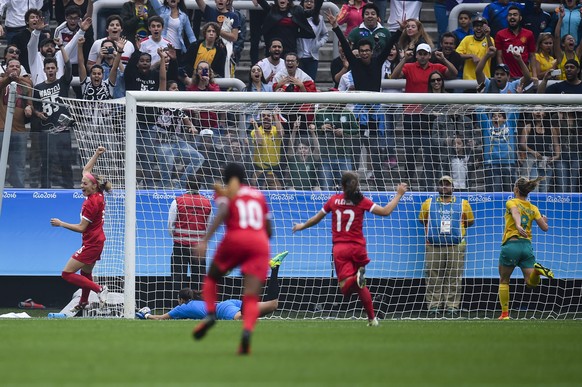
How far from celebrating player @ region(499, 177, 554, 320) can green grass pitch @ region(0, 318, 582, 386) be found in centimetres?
223

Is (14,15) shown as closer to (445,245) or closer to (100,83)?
(100,83)

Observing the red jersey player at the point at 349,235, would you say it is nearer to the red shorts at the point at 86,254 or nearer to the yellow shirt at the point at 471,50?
the red shorts at the point at 86,254

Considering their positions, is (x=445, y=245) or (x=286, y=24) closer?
(x=445, y=245)

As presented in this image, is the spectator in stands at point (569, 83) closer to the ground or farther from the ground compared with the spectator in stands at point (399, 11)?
closer to the ground

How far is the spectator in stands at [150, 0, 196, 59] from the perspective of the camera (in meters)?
21.9

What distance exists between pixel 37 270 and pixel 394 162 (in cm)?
634

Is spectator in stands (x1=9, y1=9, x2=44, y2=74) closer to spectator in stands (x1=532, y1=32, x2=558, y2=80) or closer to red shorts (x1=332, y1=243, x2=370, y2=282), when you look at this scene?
red shorts (x1=332, y1=243, x2=370, y2=282)

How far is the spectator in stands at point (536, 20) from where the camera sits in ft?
75.7

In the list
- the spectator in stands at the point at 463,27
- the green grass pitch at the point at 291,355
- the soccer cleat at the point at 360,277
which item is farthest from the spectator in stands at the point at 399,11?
the green grass pitch at the point at 291,355

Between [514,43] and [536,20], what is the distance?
118 cm


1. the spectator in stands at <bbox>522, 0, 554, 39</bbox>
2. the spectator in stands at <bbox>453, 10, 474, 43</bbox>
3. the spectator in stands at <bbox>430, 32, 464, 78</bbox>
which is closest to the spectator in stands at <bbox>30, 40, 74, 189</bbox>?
the spectator in stands at <bbox>430, 32, 464, 78</bbox>

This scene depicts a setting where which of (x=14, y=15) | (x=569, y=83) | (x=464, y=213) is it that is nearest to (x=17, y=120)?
(x=14, y=15)

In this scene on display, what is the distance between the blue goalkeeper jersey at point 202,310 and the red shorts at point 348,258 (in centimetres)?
202

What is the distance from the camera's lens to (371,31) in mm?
21734
